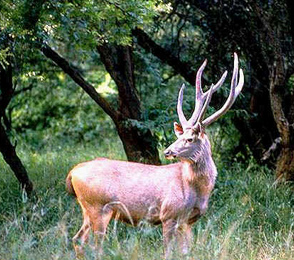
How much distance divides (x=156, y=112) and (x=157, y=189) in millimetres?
2954

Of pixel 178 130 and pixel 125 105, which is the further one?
pixel 125 105

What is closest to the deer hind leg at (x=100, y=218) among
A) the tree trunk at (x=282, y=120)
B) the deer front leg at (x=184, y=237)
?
the deer front leg at (x=184, y=237)

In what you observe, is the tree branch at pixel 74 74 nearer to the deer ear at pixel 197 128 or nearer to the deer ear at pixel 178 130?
the deer ear at pixel 178 130

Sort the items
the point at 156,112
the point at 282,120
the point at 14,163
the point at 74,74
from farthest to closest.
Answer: the point at 156,112
the point at 74,74
the point at 282,120
the point at 14,163

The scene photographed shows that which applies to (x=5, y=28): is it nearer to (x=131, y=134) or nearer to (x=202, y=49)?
(x=131, y=134)

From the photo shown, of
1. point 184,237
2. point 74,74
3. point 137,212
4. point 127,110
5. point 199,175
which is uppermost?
point 74,74

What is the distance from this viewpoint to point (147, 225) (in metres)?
7.13

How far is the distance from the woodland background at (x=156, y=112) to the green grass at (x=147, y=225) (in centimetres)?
2

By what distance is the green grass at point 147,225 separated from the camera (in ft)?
21.0

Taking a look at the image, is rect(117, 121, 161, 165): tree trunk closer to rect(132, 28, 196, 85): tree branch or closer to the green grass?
the green grass

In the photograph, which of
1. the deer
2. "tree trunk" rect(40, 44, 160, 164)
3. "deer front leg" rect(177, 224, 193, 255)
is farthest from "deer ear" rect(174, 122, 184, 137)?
"tree trunk" rect(40, 44, 160, 164)

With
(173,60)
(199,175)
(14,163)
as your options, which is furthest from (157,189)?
(173,60)

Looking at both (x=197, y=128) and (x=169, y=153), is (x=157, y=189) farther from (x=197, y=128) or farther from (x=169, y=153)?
(x=197, y=128)

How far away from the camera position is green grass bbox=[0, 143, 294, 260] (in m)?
6.39
